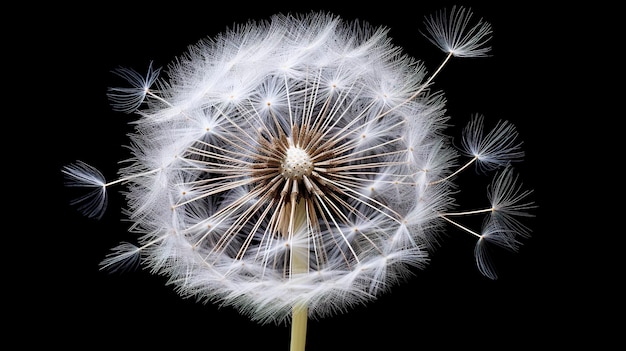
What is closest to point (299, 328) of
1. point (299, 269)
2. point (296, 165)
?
point (299, 269)

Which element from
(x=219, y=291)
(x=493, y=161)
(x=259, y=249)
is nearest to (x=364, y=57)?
(x=493, y=161)

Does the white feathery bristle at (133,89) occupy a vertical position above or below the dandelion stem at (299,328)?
above

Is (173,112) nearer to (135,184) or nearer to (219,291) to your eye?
(135,184)

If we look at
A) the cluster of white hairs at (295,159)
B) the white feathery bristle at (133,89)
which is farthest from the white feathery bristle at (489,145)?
the white feathery bristle at (133,89)

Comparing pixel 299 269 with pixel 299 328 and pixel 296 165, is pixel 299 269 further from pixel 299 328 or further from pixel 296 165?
pixel 296 165

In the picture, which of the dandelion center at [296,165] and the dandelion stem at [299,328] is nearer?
the dandelion center at [296,165]

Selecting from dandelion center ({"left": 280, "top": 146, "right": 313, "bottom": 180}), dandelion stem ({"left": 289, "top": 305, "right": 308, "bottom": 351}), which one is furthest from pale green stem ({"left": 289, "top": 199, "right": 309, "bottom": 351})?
dandelion center ({"left": 280, "top": 146, "right": 313, "bottom": 180})

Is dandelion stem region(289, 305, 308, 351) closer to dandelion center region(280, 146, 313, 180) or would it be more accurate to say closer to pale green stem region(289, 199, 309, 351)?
pale green stem region(289, 199, 309, 351)

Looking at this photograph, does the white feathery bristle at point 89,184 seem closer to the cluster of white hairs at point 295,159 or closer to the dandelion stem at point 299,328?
the cluster of white hairs at point 295,159
